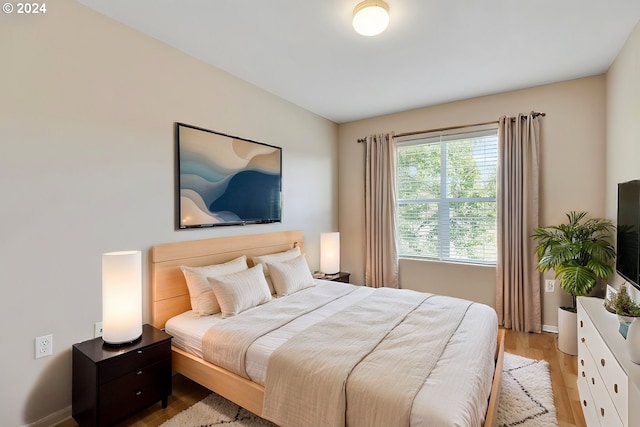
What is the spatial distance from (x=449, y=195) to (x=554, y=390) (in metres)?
2.29

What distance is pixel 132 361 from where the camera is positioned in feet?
6.35

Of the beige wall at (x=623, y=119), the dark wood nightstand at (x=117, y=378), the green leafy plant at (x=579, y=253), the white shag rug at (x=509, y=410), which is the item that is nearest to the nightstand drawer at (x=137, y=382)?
the dark wood nightstand at (x=117, y=378)

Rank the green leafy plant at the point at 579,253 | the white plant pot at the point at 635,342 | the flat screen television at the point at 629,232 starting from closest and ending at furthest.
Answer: the white plant pot at the point at 635,342 → the flat screen television at the point at 629,232 → the green leafy plant at the point at 579,253

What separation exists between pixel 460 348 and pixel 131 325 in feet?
6.75

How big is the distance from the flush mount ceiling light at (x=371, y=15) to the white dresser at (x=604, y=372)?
221cm

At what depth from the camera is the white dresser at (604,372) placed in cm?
126

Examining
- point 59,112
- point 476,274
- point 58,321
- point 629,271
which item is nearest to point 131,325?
point 58,321

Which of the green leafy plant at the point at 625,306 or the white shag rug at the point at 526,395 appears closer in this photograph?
the green leafy plant at the point at 625,306

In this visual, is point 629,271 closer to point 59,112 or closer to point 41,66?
point 59,112

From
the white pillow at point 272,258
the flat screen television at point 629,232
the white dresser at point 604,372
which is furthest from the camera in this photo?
the white pillow at point 272,258

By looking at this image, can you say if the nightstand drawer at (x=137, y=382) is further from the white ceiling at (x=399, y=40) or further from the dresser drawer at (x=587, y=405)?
the dresser drawer at (x=587, y=405)

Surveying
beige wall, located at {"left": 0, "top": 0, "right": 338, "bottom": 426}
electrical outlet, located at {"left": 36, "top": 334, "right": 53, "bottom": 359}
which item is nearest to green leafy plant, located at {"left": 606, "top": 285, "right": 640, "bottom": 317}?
beige wall, located at {"left": 0, "top": 0, "right": 338, "bottom": 426}

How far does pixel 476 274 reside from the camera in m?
3.77

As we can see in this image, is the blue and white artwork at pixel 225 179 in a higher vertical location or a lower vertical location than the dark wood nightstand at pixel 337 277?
higher
